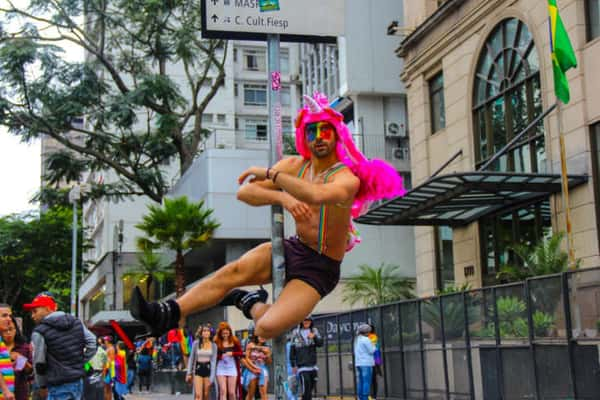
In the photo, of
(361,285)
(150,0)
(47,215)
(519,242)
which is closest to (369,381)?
(519,242)

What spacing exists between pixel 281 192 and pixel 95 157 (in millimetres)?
33460

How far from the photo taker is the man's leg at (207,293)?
597cm

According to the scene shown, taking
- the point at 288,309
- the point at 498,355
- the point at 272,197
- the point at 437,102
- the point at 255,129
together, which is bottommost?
the point at 498,355

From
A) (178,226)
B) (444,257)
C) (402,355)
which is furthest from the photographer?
(178,226)

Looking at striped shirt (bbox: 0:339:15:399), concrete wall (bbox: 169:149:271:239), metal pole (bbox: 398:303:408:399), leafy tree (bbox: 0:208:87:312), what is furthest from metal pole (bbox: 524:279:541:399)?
leafy tree (bbox: 0:208:87:312)

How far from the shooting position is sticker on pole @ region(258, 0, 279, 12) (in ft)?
21.8

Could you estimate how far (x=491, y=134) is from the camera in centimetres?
2452

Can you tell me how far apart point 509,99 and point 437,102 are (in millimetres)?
5062

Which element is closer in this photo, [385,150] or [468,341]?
[468,341]

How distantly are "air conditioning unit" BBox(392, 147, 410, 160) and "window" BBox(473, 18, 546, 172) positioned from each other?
1092cm

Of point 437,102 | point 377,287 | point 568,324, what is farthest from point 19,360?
→ point 377,287

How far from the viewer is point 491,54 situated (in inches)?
968

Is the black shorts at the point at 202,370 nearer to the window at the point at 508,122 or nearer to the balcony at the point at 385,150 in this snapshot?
the window at the point at 508,122

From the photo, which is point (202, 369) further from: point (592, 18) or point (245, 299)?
point (592, 18)
